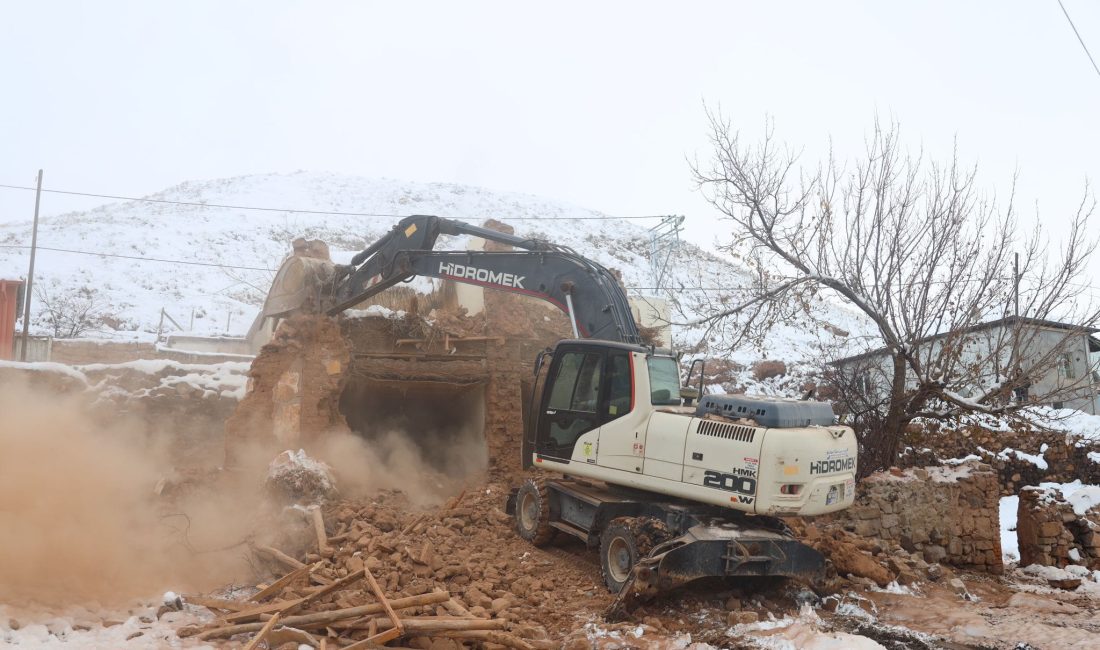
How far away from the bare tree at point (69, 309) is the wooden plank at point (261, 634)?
27.4 m

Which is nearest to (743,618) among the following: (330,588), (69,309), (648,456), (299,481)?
(648,456)

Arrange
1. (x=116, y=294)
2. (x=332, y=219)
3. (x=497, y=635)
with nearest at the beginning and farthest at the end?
1. (x=497, y=635)
2. (x=116, y=294)
3. (x=332, y=219)

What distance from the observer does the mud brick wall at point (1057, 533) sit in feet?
33.7

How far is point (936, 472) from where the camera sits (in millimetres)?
10109

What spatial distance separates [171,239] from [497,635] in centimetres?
5235

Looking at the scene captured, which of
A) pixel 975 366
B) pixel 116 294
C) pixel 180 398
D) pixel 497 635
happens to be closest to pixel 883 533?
pixel 975 366

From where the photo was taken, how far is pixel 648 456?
299 inches

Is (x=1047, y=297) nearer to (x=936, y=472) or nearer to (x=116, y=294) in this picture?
(x=936, y=472)

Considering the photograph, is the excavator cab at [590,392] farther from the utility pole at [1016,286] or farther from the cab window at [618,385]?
the utility pole at [1016,286]

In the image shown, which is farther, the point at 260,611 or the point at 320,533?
the point at 320,533

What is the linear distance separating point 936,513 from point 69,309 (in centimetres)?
3684

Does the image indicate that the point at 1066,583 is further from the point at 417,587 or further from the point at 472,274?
the point at 472,274

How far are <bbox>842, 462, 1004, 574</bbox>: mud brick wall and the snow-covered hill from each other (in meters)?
2.64

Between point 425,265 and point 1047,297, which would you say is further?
point 425,265
